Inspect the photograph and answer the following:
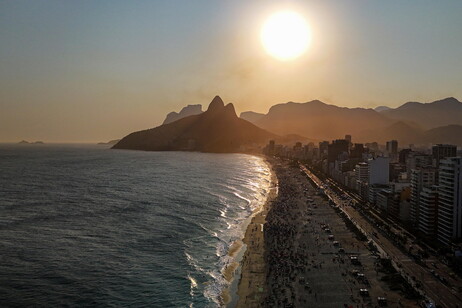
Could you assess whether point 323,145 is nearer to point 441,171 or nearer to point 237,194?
point 237,194

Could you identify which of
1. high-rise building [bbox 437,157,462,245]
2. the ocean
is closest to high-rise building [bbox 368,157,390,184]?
the ocean

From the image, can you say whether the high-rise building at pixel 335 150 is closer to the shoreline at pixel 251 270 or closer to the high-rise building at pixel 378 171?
the high-rise building at pixel 378 171

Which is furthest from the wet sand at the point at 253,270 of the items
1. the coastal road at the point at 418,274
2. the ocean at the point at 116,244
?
the coastal road at the point at 418,274

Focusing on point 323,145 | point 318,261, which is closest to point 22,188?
point 318,261

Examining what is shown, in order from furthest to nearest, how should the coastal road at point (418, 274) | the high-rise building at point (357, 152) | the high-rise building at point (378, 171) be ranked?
the high-rise building at point (357, 152)
the high-rise building at point (378, 171)
the coastal road at point (418, 274)

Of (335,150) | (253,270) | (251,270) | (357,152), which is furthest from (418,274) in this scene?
(335,150)

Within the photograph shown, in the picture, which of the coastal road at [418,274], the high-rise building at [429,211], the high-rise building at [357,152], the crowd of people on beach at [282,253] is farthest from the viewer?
the high-rise building at [357,152]
